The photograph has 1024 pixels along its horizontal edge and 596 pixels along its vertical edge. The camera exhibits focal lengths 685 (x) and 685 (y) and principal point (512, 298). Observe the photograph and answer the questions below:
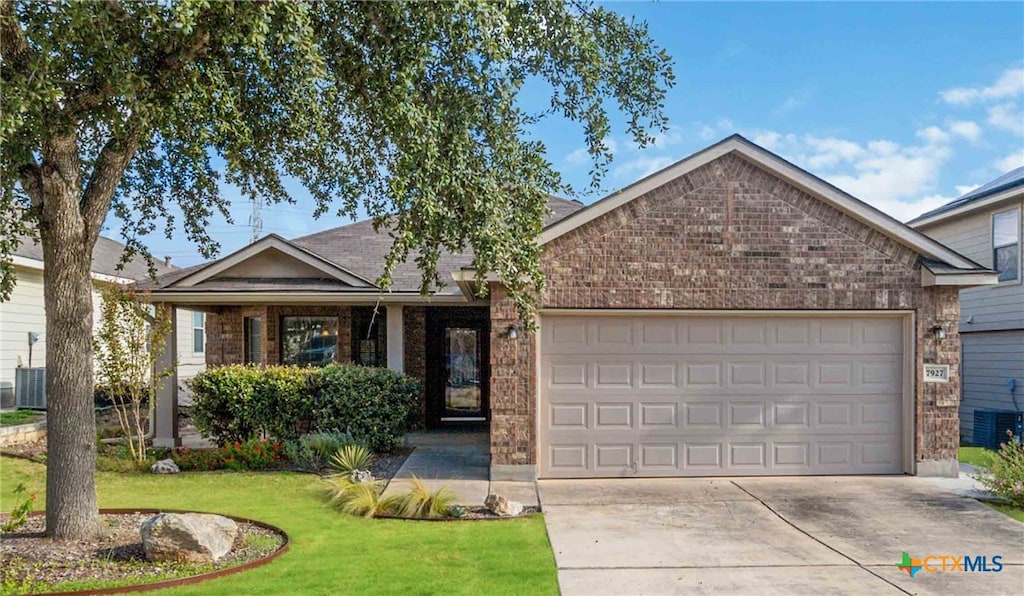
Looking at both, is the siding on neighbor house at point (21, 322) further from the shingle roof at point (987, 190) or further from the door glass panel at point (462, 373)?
the shingle roof at point (987, 190)

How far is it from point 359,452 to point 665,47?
6982mm

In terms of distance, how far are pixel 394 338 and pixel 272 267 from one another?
2.65 metres

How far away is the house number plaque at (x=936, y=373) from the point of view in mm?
9766

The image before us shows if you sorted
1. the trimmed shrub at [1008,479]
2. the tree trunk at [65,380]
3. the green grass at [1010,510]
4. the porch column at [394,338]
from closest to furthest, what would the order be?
the tree trunk at [65,380], the green grass at [1010,510], the trimmed shrub at [1008,479], the porch column at [394,338]

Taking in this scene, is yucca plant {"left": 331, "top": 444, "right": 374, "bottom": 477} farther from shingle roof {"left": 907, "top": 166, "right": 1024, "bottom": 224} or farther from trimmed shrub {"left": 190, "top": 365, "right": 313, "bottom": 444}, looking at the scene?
shingle roof {"left": 907, "top": 166, "right": 1024, "bottom": 224}

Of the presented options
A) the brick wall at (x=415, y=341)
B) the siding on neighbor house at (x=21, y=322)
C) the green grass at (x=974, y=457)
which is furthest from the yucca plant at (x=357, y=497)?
the siding on neighbor house at (x=21, y=322)

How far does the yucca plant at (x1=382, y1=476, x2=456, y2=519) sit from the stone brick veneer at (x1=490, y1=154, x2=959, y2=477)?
5.73 ft

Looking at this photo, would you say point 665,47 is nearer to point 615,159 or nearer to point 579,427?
point 615,159

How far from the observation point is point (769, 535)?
7.04m

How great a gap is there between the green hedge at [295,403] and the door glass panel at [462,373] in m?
3.60

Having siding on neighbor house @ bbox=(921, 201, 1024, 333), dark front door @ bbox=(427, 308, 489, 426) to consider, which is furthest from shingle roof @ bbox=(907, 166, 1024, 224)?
dark front door @ bbox=(427, 308, 489, 426)

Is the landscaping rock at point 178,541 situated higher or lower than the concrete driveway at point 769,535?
higher

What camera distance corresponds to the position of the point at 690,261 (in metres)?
9.67

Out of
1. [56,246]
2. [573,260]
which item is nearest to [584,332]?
[573,260]
